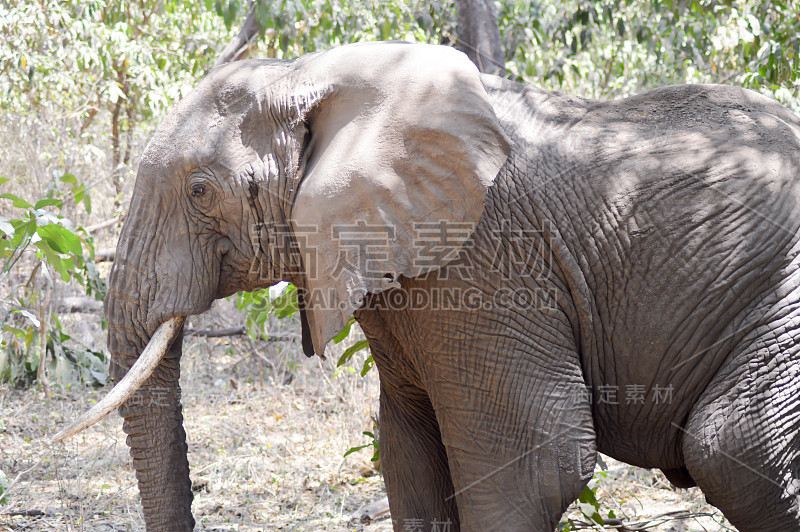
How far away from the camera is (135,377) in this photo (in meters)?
3.17

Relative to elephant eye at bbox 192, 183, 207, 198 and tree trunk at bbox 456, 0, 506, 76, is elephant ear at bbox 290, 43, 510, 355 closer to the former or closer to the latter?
elephant eye at bbox 192, 183, 207, 198

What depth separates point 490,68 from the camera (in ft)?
19.4

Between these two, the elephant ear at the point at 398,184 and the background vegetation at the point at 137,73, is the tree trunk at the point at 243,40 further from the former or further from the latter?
the elephant ear at the point at 398,184

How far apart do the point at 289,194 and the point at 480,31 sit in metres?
3.26

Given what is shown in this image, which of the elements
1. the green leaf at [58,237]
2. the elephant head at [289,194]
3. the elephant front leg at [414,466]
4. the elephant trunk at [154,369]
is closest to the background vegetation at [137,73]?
the green leaf at [58,237]

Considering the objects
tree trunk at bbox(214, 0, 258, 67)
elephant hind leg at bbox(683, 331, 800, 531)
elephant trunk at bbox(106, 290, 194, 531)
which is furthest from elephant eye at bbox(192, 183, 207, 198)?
tree trunk at bbox(214, 0, 258, 67)

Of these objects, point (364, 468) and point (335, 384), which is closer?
point (364, 468)

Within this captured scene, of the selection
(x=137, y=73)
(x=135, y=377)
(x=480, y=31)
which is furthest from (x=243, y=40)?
(x=135, y=377)

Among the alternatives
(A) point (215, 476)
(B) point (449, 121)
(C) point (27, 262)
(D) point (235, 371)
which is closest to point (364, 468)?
(A) point (215, 476)

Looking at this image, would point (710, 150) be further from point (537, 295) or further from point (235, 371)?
point (235, 371)

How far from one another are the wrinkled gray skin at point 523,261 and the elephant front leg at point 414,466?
573mm

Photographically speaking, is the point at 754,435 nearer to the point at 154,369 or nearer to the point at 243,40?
the point at 154,369

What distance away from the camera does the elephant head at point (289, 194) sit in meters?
3.03

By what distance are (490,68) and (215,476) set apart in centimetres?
318
